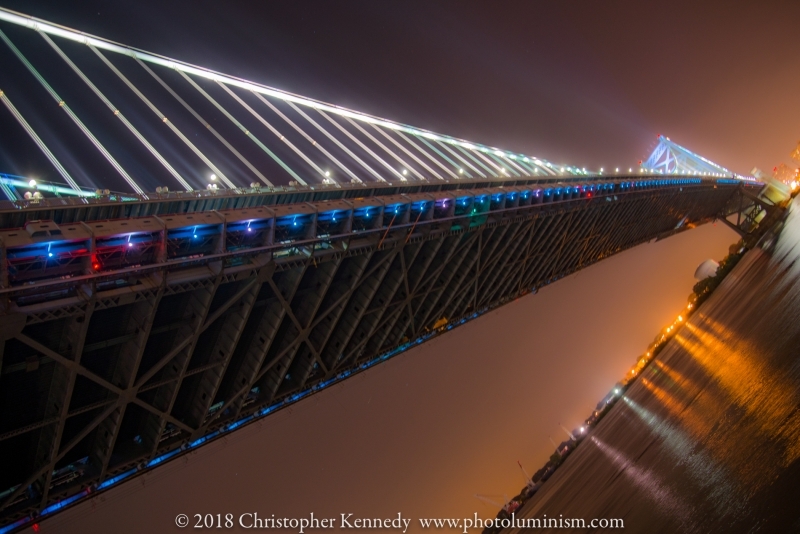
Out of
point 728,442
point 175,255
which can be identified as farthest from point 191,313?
point 728,442

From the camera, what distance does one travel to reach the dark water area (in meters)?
7.75

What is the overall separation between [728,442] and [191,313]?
16603 mm

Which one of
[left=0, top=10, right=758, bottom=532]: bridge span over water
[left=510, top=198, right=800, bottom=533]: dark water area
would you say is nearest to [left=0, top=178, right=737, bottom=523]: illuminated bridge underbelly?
[left=0, top=10, right=758, bottom=532]: bridge span over water

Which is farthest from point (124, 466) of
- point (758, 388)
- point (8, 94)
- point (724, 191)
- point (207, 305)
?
point (724, 191)

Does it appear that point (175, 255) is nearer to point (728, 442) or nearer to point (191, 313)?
point (191, 313)

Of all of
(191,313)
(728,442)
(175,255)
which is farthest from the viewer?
(191,313)

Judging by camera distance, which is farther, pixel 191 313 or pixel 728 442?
pixel 191 313

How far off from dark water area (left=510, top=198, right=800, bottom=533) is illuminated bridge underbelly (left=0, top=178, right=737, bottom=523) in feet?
45.7

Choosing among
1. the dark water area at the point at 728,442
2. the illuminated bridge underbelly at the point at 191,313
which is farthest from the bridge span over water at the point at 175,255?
the dark water area at the point at 728,442

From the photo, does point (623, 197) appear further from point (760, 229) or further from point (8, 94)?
point (8, 94)

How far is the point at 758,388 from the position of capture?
38.3ft

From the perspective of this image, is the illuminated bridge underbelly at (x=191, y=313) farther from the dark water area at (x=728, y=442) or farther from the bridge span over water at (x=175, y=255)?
the dark water area at (x=728, y=442)

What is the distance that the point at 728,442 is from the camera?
10.6m

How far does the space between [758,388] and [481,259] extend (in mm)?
25581
